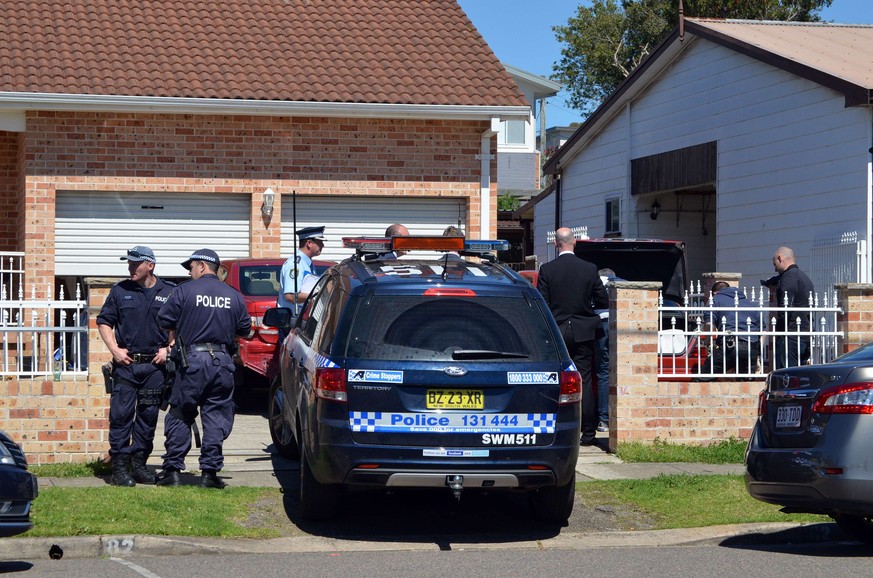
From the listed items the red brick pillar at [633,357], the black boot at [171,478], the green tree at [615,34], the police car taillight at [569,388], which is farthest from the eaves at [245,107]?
the green tree at [615,34]

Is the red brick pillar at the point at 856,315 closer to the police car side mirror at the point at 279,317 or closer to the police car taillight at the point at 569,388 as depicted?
the police car taillight at the point at 569,388

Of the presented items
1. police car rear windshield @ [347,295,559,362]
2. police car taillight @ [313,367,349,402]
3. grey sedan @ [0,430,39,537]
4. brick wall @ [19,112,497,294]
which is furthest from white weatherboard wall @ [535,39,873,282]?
grey sedan @ [0,430,39,537]

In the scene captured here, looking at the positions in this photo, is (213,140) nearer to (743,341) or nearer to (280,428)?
(280,428)

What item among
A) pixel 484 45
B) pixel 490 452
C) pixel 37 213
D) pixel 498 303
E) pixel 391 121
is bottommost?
pixel 490 452

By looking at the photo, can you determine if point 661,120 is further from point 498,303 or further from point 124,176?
point 498,303

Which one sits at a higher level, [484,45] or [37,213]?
[484,45]

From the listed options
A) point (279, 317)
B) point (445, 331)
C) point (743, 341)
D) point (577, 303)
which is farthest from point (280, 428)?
point (743, 341)

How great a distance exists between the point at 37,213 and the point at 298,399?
8.09m

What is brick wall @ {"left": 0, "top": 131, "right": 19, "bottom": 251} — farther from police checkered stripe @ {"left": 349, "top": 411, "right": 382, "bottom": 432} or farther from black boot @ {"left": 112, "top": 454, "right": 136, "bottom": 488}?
police checkered stripe @ {"left": 349, "top": 411, "right": 382, "bottom": 432}

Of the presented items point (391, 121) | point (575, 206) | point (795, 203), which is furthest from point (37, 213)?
point (575, 206)

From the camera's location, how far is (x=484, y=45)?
1816cm

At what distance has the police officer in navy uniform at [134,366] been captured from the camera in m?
9.33

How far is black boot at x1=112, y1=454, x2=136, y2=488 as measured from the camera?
9.24 meters

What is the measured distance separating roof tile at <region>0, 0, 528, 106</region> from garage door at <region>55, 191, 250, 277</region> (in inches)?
56.9
